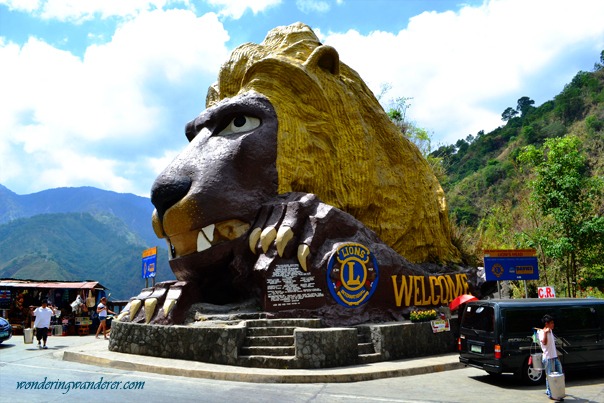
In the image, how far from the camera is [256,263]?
11867 millimetres

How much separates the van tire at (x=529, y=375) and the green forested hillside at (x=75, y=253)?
106 m

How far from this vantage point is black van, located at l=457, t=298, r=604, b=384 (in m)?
8.38

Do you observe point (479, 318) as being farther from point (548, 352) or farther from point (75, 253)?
point (75, 253)

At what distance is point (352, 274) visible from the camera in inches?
463

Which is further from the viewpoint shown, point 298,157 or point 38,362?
point 298,157

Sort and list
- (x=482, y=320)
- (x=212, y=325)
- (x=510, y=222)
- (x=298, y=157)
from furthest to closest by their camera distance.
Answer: (x=510, y=222)
(x=298, y=157)
(x=212, y=325)
(x=482, y=320)

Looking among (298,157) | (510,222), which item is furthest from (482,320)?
(510,222)

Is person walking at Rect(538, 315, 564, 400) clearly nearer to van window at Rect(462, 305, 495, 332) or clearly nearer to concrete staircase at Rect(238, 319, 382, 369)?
van window at Rect(462, 305, 495, 332)

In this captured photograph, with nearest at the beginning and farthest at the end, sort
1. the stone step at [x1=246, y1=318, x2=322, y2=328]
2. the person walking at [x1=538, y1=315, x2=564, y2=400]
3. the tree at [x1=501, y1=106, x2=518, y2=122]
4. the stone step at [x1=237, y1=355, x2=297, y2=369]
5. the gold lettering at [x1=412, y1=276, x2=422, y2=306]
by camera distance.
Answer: the person walking at [x1=538, y1=315, x2=564, y2=400] < the stone step at [x1=237, y1=355, x2=297, y2=369] < the stone step at [x1=246, y1=318, x2=322, y2=328] < the gold lettering at [x1=412, y1=276, x2=422, y2=306] < the tree at [x1=501, y1=106, x2=518, y2=122]

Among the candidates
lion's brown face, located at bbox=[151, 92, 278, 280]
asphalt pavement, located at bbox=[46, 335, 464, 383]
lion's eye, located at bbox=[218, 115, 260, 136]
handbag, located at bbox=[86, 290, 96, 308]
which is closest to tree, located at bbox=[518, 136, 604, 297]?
asphalt pavement, located at bbox=[46, 335, 464, 383]

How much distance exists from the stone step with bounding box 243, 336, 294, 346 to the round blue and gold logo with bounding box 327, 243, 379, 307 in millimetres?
1908

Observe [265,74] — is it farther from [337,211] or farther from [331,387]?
→ [331,387]

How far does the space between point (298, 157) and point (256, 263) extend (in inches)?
144

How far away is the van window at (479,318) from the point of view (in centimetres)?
870
